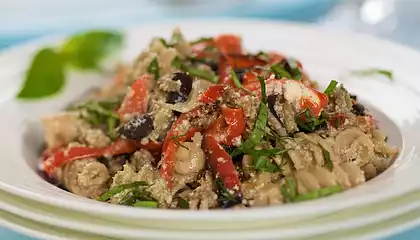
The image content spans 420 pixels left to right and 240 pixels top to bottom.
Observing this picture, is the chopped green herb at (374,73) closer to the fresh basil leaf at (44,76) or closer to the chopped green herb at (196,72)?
the chopped green herb at (196,72)

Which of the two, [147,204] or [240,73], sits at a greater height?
[240,73]

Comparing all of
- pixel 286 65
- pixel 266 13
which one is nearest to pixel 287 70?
pixel 286 65

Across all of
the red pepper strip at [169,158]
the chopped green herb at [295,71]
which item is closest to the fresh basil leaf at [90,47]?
the chopped green herb at [295,71]

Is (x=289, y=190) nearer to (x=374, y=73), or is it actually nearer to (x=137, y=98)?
(x=137, y=98)

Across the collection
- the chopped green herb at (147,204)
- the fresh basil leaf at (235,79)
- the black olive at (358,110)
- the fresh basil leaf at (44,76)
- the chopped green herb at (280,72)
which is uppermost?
the chopped green herb at (280,72)

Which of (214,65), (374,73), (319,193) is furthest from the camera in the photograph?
(374,73)

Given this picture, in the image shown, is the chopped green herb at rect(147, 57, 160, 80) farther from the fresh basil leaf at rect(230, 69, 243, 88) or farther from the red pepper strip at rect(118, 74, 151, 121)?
the fresh basil leaf at rect(230, 69, 243, 88)

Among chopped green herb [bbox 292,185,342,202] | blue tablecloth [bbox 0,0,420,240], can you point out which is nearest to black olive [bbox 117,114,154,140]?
chopped green herb [bbox 292,185,342,202]
